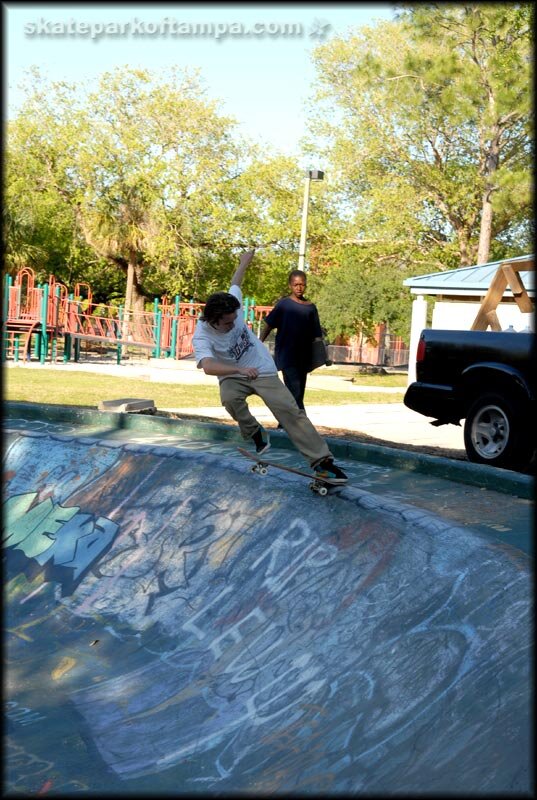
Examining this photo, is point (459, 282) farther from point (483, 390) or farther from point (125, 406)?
point (483, 390)

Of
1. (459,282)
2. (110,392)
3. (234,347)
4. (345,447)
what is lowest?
(110,392)

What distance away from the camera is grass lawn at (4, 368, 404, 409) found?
16.0 meters

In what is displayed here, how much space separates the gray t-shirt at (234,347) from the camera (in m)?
6.79

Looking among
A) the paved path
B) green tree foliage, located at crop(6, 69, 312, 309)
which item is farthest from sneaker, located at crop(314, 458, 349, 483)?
green tree foliage, located at crop(6, 69, 312, 309)

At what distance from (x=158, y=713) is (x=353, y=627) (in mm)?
1124

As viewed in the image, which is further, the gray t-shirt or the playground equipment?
the playground equipment

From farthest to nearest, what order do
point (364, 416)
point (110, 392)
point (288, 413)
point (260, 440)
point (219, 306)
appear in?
point (110, 392)
point (364, 416)
point (260, 440)
point (288, 413)
point (219, 306)

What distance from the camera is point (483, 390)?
930cm

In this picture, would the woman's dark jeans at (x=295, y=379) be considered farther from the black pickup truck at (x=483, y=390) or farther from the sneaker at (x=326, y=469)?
the sneaker at (x=326, y=469)

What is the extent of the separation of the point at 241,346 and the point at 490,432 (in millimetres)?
3258

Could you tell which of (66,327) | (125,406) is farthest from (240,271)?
(66,327)

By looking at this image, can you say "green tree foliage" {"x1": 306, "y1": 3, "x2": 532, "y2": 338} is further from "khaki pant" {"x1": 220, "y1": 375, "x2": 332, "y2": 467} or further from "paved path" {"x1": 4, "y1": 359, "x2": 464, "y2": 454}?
"khaki pant" {"x1": 220, "y1": 375, "x2": 332, "y2": 467}

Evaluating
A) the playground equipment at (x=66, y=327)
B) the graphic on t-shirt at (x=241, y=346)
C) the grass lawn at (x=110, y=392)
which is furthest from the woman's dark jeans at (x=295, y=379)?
the playground equipment at (x=66, y=327)

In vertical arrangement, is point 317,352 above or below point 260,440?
above
